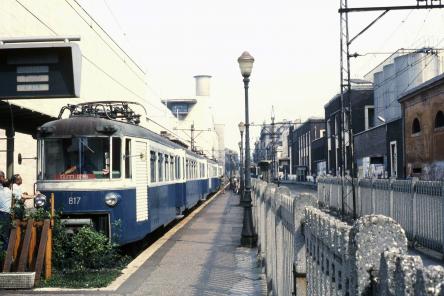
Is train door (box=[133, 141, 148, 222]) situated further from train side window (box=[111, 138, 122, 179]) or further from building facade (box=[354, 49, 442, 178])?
building facade (box=[354, 49, 442, 178])

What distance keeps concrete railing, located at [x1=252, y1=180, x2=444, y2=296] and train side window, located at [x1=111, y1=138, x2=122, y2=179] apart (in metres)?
6.55

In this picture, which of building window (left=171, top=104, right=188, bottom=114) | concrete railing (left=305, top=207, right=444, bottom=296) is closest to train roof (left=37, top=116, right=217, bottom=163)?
concrete railing (left=305, top=207, right=444, bottom=296)

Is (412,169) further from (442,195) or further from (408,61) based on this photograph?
(442,195)

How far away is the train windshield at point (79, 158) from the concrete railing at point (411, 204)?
7074 millimetres

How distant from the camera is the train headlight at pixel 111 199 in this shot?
37.1ft

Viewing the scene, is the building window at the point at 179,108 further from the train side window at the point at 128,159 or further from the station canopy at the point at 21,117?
the train side window at the point at 128,159

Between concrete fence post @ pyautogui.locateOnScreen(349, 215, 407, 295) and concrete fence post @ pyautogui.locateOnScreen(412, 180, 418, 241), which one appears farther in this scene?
concrete fence post @ pyautogui.locateOnScreen(412, 180, 418, 241)

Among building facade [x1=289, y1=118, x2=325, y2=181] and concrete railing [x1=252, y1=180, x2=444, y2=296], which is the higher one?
building facade [x1=289, y1=118, x2=325, y2=181]

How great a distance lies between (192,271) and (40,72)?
439 cm

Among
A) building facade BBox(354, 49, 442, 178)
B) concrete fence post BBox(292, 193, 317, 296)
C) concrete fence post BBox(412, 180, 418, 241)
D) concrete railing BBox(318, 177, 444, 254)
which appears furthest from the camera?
building facade BBox(354, 49, 442, 178)

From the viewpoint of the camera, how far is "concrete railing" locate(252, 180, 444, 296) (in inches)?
73.5

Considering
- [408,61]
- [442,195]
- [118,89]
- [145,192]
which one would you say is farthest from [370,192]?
[408,61]

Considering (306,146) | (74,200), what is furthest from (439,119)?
(306,146)

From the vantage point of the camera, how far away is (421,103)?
3512 centimetres
